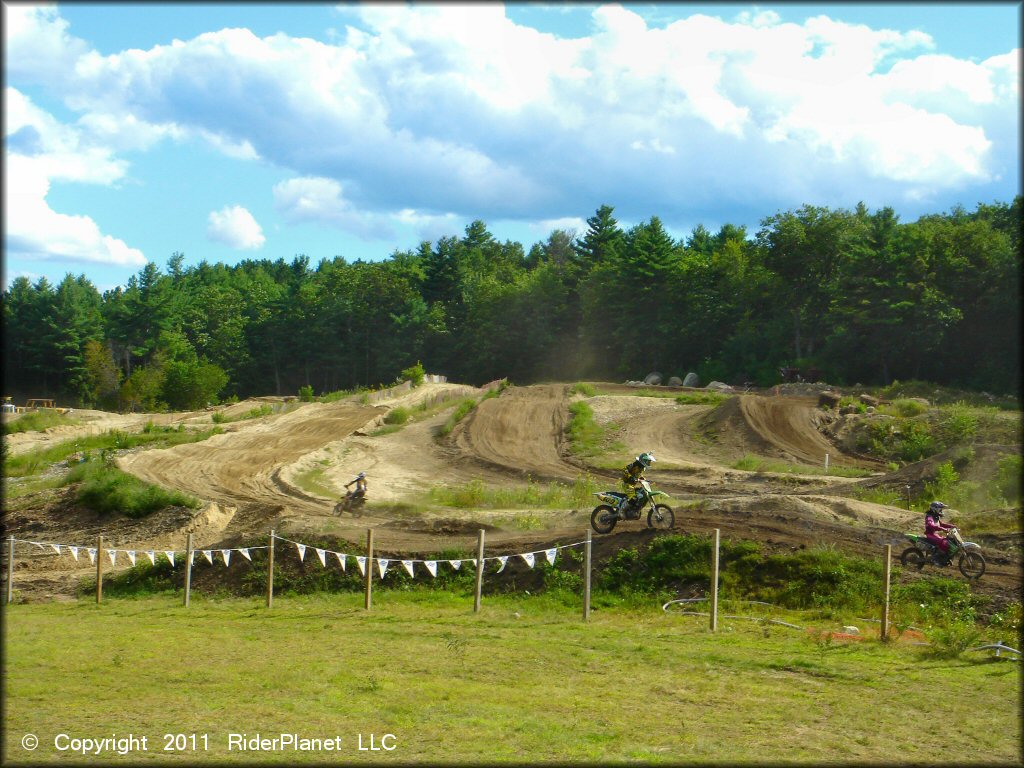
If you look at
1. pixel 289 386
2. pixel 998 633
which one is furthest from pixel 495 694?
pixel 289 386

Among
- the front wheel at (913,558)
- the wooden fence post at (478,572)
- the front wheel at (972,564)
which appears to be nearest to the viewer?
the wooden fence post at (478,572)

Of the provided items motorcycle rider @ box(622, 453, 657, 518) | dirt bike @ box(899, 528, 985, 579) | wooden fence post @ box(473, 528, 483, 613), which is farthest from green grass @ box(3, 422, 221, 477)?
dirt bike @ box(899, 528, 985, 579)

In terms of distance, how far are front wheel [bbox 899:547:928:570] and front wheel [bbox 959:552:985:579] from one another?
0.73m

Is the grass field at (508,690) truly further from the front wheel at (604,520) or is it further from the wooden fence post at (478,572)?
the front wheel at (604,520)

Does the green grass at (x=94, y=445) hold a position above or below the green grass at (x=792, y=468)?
below

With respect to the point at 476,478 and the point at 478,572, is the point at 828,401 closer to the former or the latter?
the point at 476,478

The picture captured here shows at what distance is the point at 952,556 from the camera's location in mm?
19500

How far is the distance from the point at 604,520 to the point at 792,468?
20.1 m

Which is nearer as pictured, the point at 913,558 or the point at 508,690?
the point at 508,690

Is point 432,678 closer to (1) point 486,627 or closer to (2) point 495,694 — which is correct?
(2) point 495,694

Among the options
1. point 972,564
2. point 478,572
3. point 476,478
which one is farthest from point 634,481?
point 476,478

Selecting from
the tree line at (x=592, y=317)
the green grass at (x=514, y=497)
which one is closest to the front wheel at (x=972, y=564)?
the green grass at (x=514, y=497)

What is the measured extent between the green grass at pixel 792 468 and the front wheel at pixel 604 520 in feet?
60.8

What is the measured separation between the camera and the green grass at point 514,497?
32.8 meters
